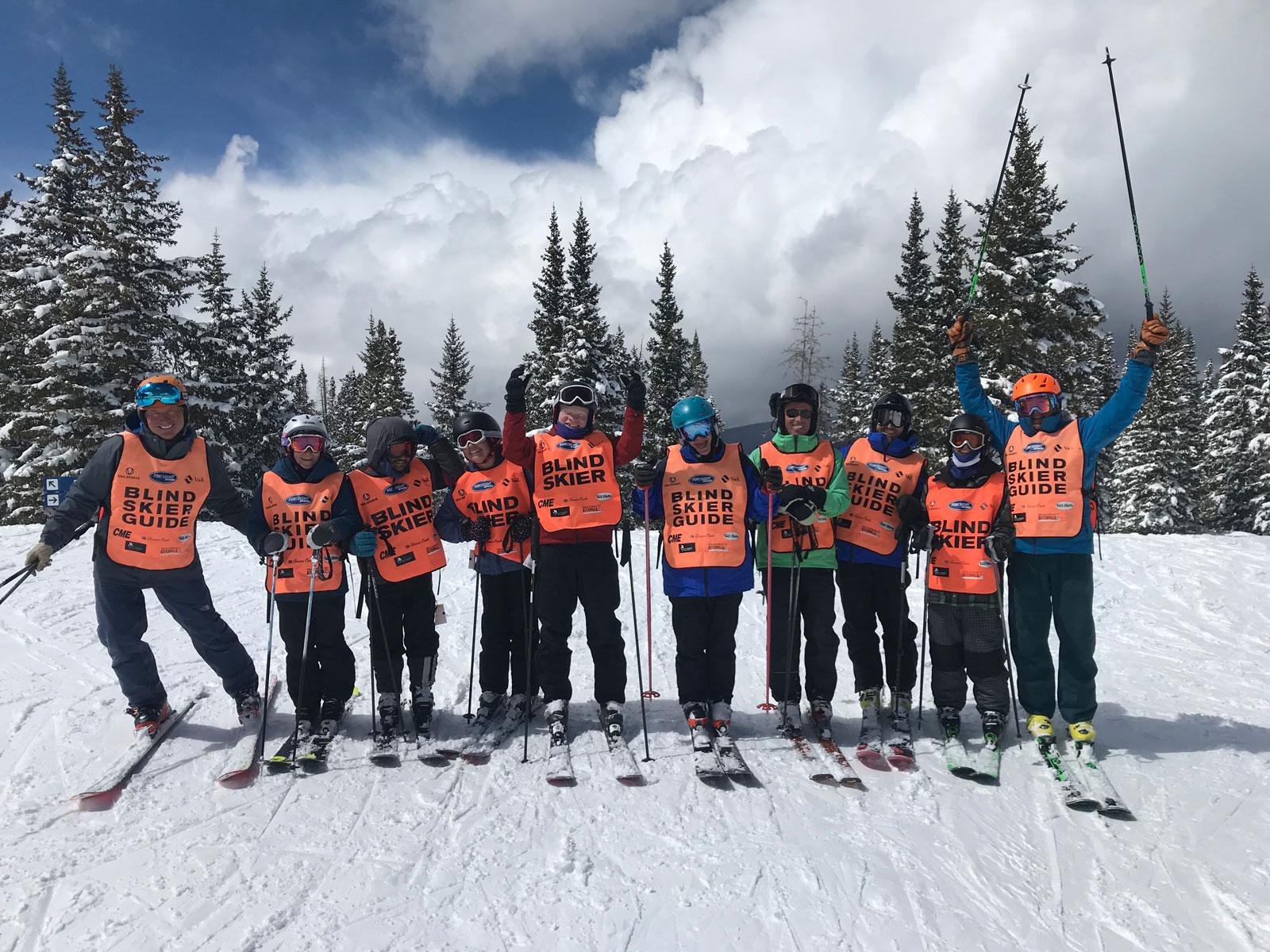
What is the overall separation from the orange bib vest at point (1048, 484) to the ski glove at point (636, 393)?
265 cm

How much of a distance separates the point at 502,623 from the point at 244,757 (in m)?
1.82

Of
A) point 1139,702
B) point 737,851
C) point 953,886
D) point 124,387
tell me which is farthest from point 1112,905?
point 124,387

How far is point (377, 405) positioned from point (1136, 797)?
34.4 meters

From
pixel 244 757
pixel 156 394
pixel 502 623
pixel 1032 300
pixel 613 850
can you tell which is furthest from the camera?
pixel 1032 300

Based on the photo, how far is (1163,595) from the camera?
9531 mm

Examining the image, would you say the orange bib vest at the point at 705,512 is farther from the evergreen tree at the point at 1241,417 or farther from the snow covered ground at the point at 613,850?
the evergreen tree at the point at 1241,417

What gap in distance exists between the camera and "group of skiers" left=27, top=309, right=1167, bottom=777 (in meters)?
4.53


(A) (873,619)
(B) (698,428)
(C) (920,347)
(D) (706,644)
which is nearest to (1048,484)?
(A) (873,619)

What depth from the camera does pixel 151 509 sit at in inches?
177

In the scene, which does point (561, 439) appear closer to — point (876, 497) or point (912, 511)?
point (876, 497)

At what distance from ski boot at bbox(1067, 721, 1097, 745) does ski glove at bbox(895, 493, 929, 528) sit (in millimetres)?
1652

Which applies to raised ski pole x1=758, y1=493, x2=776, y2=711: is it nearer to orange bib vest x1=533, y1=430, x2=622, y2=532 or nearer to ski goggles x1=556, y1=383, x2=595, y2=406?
orange bib vest x1=533, y1=430, x2=622, y2=532

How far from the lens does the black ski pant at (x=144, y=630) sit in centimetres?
454

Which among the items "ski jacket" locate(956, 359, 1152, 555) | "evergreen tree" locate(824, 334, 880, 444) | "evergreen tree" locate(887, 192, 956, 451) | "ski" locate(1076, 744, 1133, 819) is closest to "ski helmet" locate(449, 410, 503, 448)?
"ski jacket" locate(956, 359, 1152, 555)
